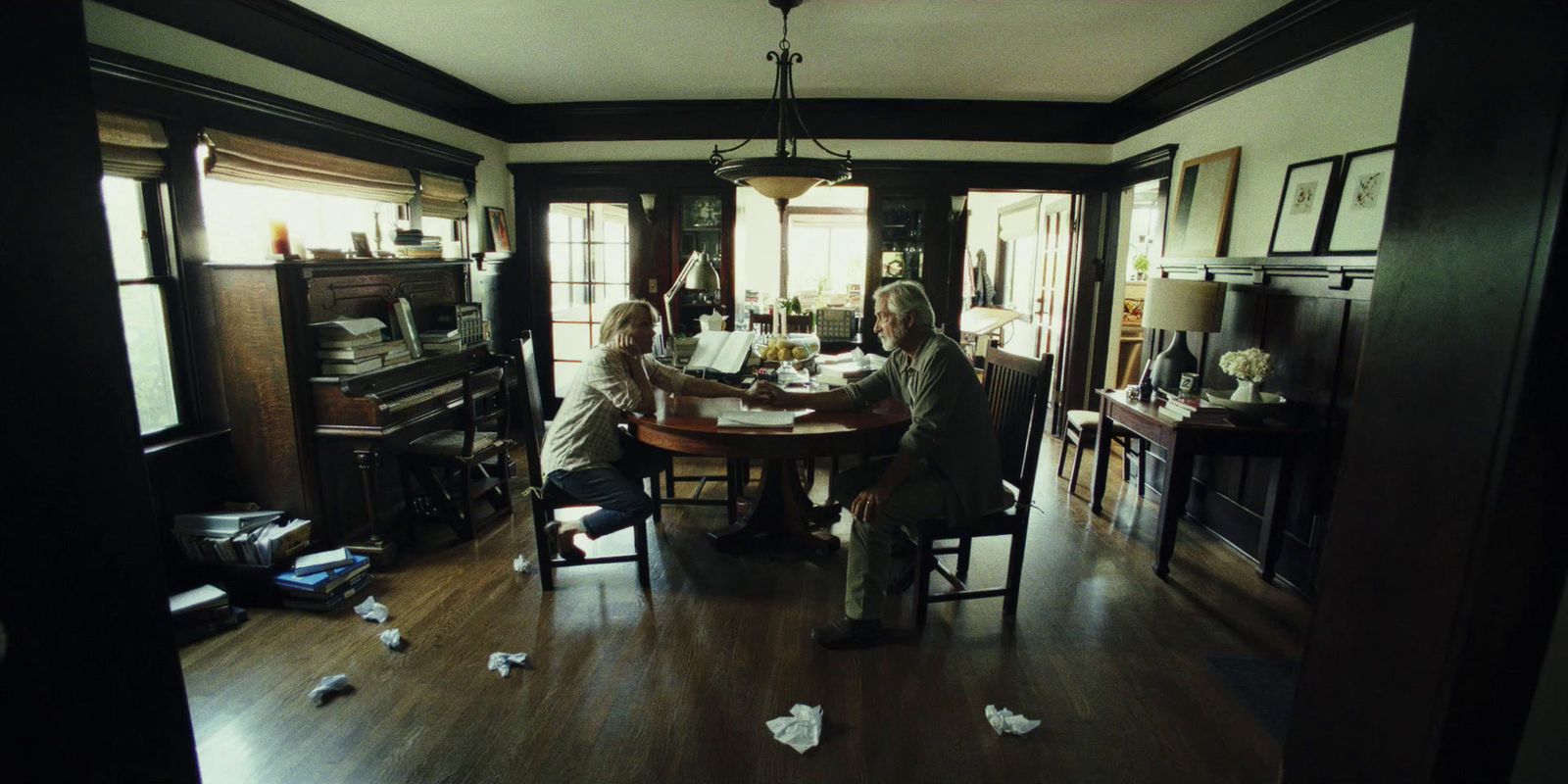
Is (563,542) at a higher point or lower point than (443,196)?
lower

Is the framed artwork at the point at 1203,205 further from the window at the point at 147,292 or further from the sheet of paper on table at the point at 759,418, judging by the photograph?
the window at the point at 147,292

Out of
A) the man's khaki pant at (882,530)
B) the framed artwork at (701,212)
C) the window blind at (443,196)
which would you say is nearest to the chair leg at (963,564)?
the man's khaki pant at (882,530)

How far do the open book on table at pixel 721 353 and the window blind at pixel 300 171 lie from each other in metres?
2.12

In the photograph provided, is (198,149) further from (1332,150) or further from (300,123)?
(1332,150)

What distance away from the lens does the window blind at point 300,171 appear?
9.84 feet

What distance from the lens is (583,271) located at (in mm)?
5879

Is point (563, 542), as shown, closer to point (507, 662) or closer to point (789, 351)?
point (507, 662)

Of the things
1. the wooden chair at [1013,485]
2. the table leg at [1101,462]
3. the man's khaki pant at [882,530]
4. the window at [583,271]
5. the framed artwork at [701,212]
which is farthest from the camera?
the window at [583,271]

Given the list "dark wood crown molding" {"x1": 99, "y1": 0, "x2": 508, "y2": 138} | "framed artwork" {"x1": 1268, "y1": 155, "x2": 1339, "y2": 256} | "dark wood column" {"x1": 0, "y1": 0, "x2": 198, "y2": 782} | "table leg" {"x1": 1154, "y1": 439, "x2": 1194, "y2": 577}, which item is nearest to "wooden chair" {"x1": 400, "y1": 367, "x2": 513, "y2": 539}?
"dark wood crown molding" {"x1": 99, "y1": 0, "x2": 508, "y2": 138}

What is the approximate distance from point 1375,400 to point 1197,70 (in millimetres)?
3508

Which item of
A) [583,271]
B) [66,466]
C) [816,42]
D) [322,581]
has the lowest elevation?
[322,581]

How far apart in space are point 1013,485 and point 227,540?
3.15 meters

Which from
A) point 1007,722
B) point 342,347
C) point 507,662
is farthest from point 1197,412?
point 342,347

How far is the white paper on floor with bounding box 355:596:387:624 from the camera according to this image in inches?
105
